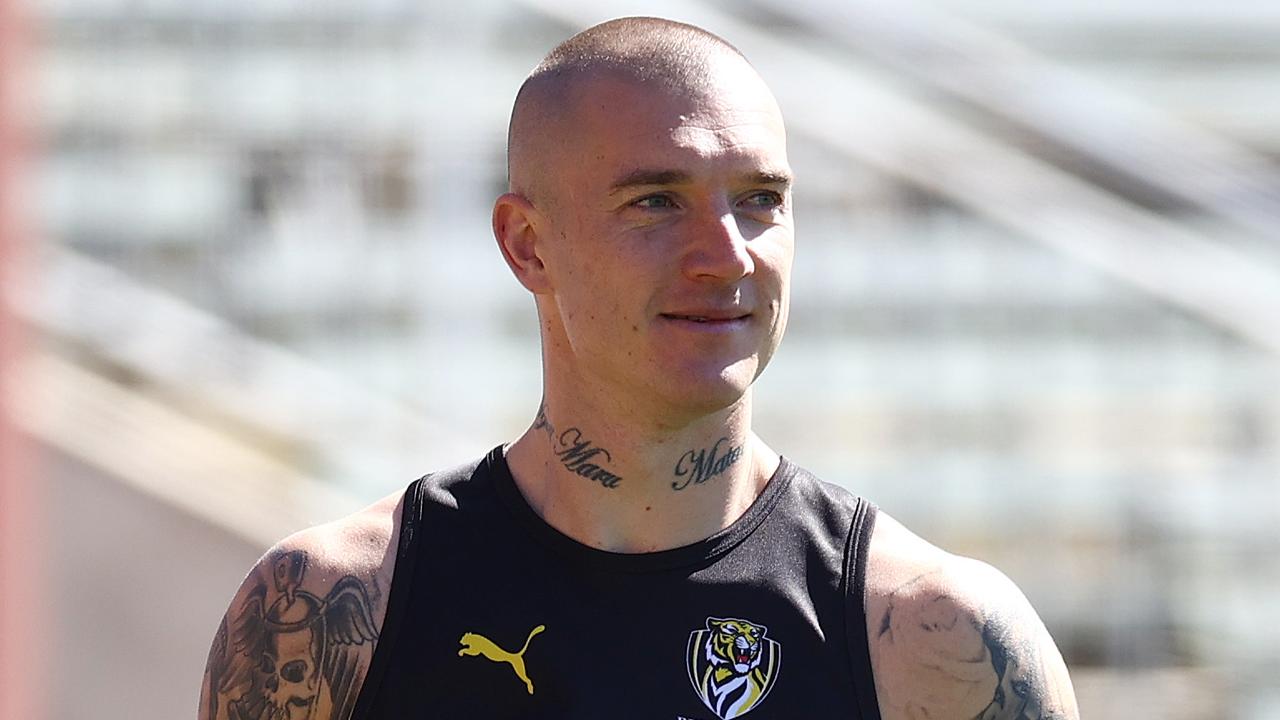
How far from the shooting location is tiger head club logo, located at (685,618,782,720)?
305 cm

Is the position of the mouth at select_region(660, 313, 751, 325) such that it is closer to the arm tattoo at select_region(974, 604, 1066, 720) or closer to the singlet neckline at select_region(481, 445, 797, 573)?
the singlet neckline at select_region(481, 445, 797, 573)

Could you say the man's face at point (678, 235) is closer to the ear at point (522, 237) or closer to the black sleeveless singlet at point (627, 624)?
the ear at point (522, 237)

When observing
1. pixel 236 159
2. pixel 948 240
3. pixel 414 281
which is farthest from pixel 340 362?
pixel 948 240

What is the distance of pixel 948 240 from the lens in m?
9.03

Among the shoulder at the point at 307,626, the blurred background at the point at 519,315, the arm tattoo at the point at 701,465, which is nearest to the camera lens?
the shoulder at the point at 307,626

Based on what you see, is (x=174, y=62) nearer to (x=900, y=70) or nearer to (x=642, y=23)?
(x=900, y=70)

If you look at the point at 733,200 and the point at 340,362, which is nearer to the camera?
the point at 733,200

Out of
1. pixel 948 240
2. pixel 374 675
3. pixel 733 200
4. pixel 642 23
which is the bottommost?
pixel 374 675

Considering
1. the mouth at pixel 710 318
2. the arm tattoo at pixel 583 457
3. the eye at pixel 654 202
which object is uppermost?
the eye at pixel 654 202

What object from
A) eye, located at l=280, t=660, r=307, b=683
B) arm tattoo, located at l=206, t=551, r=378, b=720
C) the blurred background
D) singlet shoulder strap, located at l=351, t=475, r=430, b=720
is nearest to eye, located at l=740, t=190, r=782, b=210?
singlet shoulder strap, located at l=351, t=475, r=430, b=720

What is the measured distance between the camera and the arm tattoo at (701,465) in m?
3.24

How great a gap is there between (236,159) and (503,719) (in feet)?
21.7

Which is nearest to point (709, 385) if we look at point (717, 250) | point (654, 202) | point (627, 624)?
point (717, 250)

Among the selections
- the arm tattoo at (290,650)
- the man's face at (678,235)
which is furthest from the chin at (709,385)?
the arm tattoo at (290,650)
